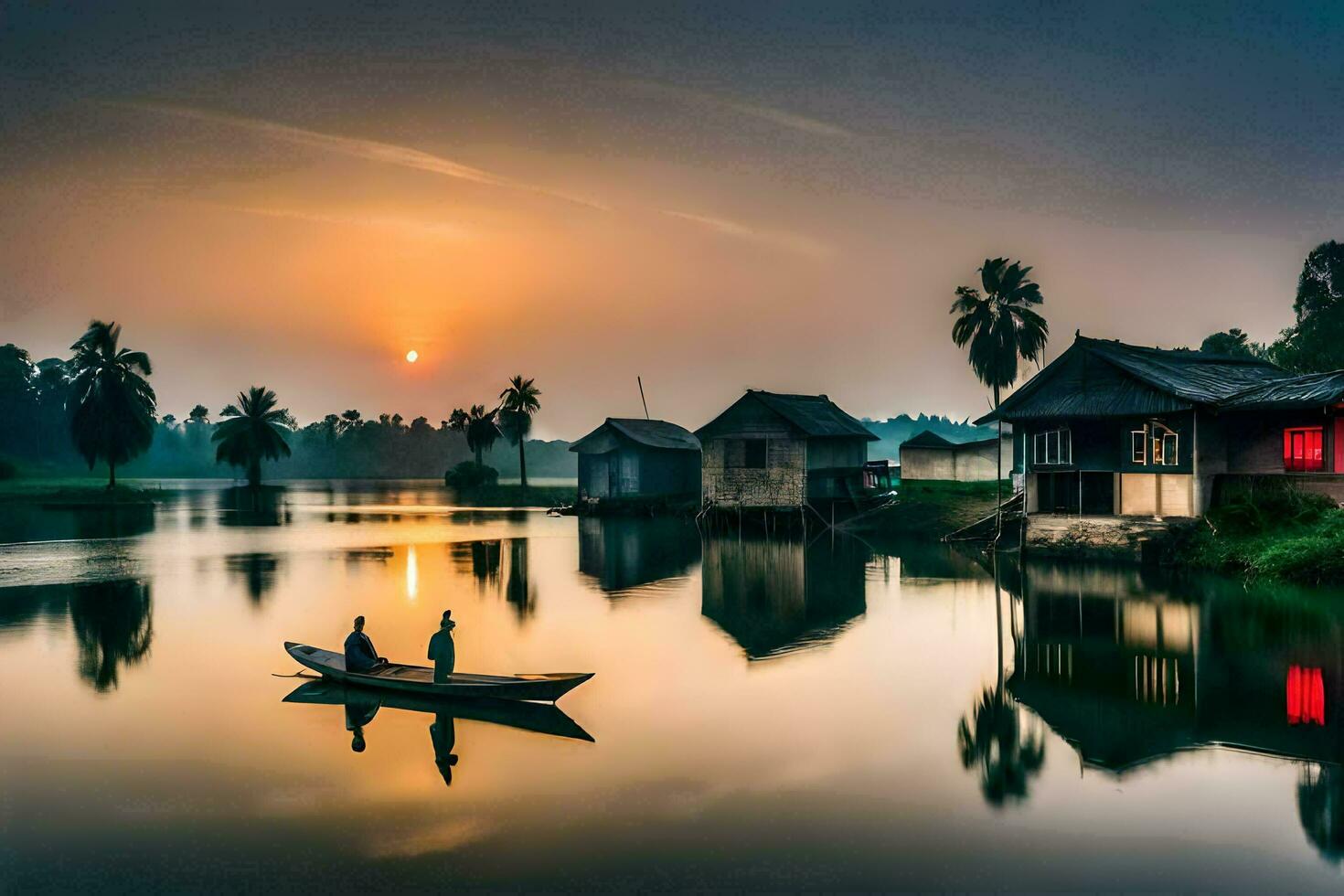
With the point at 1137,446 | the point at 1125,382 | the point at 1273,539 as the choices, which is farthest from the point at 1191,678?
the point at 1125,382

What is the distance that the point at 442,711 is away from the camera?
18000 mm

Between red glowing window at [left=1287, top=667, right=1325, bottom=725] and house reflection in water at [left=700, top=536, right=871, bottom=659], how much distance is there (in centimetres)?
1013

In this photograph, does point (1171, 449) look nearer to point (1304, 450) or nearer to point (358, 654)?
point (1304, 450)

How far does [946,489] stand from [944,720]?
44831mm

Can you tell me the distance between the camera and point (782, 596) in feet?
110

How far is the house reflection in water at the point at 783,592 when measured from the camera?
2618cm

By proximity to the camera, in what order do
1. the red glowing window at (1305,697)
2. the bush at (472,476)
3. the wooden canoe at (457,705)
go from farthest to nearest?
the bush at (472,476) → the wooden canoe at (457,705) → the red glowing window at (1305,697)

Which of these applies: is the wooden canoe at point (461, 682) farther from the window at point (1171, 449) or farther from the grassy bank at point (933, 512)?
the grassy bank at point (933, 512)

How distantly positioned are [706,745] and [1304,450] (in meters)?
31.5

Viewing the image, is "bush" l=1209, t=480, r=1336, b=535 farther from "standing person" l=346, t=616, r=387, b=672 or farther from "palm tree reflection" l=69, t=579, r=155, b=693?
"palm tree reflection" l=69, t=579, r=155, b=693

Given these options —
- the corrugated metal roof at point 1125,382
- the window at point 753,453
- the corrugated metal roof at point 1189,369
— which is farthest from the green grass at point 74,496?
the corrugated metal roof at point 1189,369

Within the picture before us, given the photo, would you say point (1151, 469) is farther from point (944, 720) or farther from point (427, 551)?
point (427, 551)

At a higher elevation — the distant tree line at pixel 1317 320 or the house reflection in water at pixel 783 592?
the distant tree line at pixel 1317 320

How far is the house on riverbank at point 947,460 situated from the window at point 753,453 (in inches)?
617
